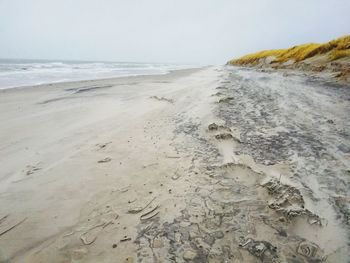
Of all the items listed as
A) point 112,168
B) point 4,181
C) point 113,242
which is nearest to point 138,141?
point 112,168

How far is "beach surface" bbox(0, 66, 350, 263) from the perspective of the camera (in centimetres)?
194

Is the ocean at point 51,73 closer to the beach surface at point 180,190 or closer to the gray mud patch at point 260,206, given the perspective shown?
the beach surface at point 180,190

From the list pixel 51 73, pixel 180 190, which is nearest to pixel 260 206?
pixel 180 190

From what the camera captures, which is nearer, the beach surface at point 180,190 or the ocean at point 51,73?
the beach surface at point 180,190

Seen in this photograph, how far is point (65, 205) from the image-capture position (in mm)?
2564

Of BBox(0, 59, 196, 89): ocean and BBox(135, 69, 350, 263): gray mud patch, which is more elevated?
BBox(135, 69, 350, 263): gray mud patch

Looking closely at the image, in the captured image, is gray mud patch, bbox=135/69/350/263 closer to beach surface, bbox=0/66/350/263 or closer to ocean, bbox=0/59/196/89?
A: beach surface, bbox=0/66/350/263

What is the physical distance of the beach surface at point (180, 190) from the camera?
1939 mm

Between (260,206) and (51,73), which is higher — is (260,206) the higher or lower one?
the higher one

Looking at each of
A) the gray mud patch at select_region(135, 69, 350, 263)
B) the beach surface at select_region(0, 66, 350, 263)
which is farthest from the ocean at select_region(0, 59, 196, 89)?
the gray mud patch at select_region(135, 69, 350, 263)

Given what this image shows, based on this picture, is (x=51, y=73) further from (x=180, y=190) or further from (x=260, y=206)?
(x=260, y=206)

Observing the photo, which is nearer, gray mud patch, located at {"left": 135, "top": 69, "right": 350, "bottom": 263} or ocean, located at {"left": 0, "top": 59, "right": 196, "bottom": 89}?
gray mud patch, located at {"left": 135, "top": 69, "right": 350, "bottom": 263}

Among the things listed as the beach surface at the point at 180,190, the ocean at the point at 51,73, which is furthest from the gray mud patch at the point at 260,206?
the ocean at the point at 51,73

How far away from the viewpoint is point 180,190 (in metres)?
2.70
